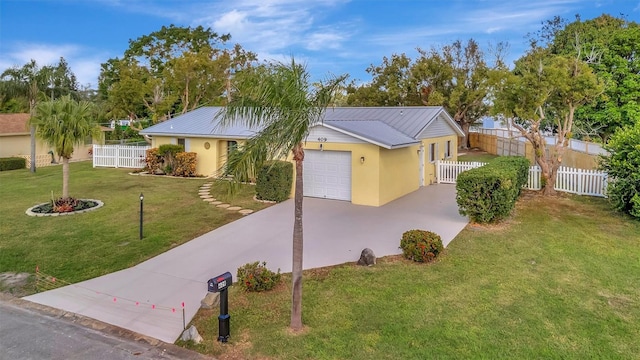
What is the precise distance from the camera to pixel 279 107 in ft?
16.4

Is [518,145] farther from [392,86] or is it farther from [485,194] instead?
[485,194]

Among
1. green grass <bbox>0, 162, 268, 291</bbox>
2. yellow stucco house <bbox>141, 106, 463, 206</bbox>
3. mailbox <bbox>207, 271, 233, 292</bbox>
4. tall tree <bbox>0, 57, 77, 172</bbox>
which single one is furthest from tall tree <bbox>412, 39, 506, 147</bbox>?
mailbox <bbox>207, 271, 233, 292</bbox>

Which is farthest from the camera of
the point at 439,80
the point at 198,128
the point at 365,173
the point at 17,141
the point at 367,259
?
the point at 439,80

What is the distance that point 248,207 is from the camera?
12977 mm

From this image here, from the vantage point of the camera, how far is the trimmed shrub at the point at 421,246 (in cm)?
777

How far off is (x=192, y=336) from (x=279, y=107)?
3.12m

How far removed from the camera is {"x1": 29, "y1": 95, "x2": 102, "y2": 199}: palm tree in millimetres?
11516

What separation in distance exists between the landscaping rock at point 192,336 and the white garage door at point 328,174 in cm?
930

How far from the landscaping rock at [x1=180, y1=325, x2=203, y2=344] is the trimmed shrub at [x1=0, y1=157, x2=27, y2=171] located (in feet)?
76.6

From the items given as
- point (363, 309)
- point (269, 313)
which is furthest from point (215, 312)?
point (363, 309)

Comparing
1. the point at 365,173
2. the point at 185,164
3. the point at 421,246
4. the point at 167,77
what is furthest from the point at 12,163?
the point at 421,246

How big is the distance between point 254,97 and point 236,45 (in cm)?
3376

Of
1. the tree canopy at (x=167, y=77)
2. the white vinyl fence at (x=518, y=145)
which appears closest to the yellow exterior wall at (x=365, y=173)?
the tree canopy at (x=167, y=77)

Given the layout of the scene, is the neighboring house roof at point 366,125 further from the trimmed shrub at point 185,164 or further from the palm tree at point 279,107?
the palm tree at point 279,107
